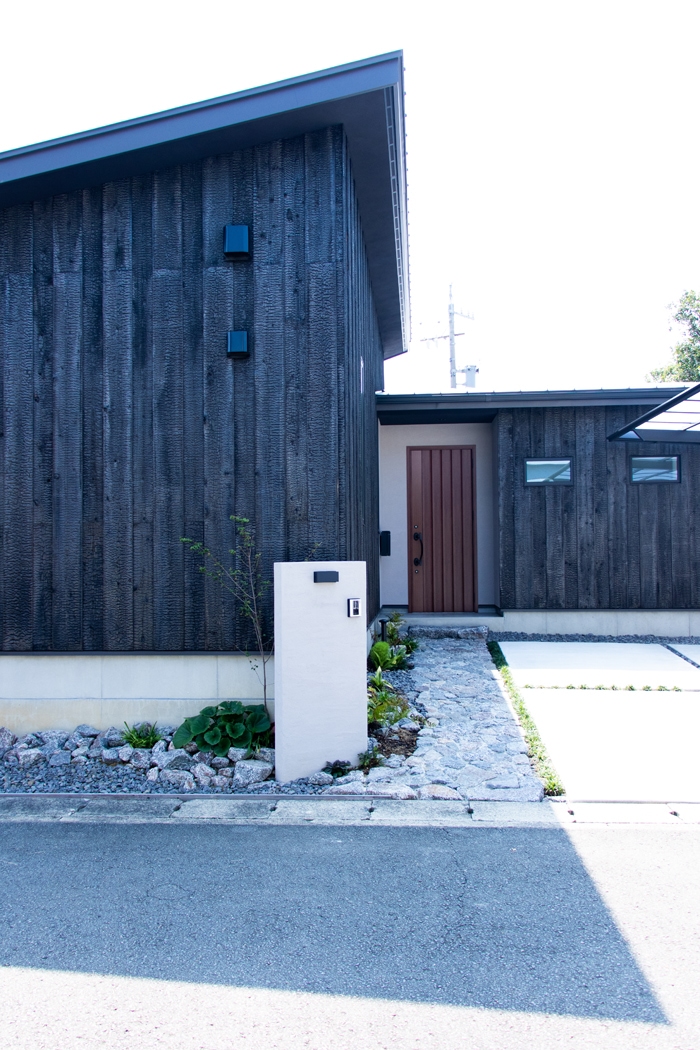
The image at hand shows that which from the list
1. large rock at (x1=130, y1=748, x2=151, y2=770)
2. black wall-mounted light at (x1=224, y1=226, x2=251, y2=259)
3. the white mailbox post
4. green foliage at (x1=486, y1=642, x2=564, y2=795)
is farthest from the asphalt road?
black wall-mounted light at (x1=224, y1=226, x2=251, y2=259)

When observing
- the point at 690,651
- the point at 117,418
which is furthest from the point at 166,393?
the point at 690,651

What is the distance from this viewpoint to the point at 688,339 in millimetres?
22984

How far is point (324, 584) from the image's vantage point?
14.0 feet

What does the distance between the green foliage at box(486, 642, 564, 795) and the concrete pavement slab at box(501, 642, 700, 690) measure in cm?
11

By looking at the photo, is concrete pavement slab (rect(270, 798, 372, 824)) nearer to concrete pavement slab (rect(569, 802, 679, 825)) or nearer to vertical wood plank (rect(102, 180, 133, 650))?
concrete pavement slab (rect(569, 802, 679, 825))

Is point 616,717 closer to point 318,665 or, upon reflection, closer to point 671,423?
point 318,665

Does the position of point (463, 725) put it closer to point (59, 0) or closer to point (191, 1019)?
point (191, 1019)

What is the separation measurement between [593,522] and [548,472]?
2.50 ft

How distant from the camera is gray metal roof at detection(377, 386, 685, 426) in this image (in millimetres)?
7871

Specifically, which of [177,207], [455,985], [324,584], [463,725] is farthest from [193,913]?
[177,207]

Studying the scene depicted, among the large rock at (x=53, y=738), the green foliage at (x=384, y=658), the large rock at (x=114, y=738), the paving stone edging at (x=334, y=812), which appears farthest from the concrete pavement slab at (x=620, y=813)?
the large rock at (x=53, y=738)

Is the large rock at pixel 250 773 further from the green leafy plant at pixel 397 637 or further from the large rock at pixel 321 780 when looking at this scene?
the green leafy plant at pixel 397 637

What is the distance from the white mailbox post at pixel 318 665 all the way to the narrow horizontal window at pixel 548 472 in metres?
4.50

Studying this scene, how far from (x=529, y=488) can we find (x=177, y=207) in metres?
4.95
